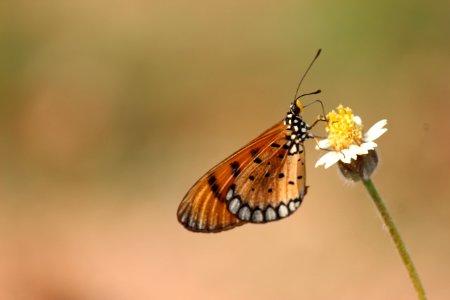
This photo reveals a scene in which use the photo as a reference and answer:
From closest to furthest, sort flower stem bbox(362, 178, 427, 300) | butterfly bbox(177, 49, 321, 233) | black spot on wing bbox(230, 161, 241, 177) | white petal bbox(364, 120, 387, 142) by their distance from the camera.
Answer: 1. flower stem bbox(362, 178, 427, 300)
2. white petal bbox(364, 120, 387, 142)
3. butterfly bbox(177, 49, 321, 233)
4. black spot on wing bbox(230, 161, 241, 177)

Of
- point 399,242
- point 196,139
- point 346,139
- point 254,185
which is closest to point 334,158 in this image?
point 346,139

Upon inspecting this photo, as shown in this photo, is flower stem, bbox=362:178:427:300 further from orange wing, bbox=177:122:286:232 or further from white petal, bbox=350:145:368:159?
orange wing, bbox=177:122:286:232

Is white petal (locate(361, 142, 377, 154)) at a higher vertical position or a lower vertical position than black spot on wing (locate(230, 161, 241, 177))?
lower

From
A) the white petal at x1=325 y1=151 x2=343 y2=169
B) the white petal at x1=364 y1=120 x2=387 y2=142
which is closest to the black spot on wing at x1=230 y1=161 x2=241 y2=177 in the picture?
the white petal at x1=325 y1=151 x2=343 y2=169

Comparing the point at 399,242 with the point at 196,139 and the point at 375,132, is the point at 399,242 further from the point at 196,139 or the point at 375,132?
the point at 196,139

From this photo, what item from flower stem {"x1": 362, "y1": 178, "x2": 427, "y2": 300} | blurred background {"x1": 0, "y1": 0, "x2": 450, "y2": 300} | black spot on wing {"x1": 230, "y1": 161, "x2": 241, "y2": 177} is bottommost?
flower stem {"x1": 362, "y1": 178, "x2": 427, "y2": 300}

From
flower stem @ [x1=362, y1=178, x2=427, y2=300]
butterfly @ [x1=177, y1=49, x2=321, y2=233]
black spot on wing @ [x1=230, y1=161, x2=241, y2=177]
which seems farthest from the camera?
black spot on wing @ [x1=230, y1=161, x2=241, y2=177]

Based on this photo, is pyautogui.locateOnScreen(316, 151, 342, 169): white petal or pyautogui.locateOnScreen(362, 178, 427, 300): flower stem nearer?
pyautogui.locateOnScreen(362, 178, 427, 300): flower stem
